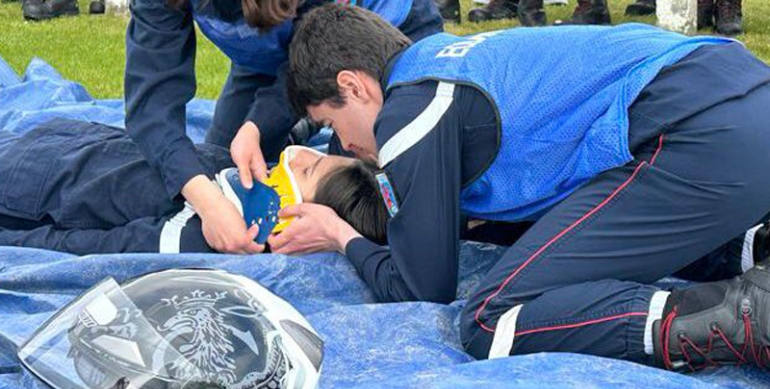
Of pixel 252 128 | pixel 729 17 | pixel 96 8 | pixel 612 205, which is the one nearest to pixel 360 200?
pixel 252 128

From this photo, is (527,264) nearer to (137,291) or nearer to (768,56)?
(137,291)

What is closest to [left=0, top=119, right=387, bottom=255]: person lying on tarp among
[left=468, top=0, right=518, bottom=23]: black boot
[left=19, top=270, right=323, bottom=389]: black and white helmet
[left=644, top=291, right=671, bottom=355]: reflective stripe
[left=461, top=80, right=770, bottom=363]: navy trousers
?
[left=461, top=80, right=770, bottom=363]: navy trousers

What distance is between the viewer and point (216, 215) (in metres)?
3.13

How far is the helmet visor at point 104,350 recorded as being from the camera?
1.85 metres

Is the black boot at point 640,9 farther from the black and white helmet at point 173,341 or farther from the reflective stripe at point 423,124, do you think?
the black and white helmet at point 173,341

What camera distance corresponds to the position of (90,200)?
332 cm

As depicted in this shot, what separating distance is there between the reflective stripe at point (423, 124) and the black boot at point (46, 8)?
23.7 feet

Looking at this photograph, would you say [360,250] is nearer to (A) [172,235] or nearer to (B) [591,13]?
(A) [172,235]

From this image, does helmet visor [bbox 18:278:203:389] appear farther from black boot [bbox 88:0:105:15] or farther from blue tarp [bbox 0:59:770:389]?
black boot [bbox 88:0:105:15]

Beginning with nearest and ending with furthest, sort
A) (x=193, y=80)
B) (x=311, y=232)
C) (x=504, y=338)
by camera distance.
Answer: (x=504, y=338) → (x=311, y=232) → (x=193, y=80)

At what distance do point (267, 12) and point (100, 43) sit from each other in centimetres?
518

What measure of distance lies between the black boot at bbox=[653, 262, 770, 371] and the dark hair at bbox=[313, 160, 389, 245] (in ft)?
3.18

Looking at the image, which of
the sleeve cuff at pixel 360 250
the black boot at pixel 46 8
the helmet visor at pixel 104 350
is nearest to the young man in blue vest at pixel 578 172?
the sleeve cuff at pixel 360 250

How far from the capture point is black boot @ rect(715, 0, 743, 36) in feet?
27.0
